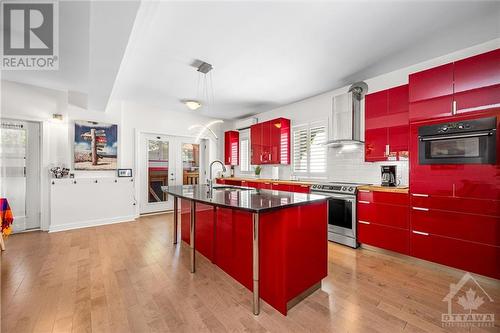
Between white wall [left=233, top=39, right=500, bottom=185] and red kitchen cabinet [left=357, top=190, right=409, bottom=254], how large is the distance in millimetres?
639

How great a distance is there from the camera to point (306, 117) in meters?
4.70

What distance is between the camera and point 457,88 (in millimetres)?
2346

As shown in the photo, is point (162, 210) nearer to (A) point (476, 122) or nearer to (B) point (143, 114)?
(B) point (143, 114)

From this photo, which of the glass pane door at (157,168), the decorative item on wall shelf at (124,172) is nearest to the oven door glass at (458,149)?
the glass pane door at (157,168)

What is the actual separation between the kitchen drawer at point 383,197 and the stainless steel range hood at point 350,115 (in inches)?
37.7

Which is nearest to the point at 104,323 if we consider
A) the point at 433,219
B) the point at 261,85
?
the point at 433,219

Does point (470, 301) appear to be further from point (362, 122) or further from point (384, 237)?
point (362, 122)

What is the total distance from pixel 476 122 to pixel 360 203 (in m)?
1.58

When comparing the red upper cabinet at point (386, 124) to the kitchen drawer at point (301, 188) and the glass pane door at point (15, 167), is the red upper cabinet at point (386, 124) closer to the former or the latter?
the kitchen drawer at point (301, 188)

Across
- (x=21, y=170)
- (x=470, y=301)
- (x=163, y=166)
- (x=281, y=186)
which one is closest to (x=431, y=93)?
(x=470, y=301)

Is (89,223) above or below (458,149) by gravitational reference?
below

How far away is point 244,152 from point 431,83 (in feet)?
15.2

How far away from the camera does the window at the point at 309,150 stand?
4.35 meters

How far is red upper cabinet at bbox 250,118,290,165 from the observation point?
491 cm
